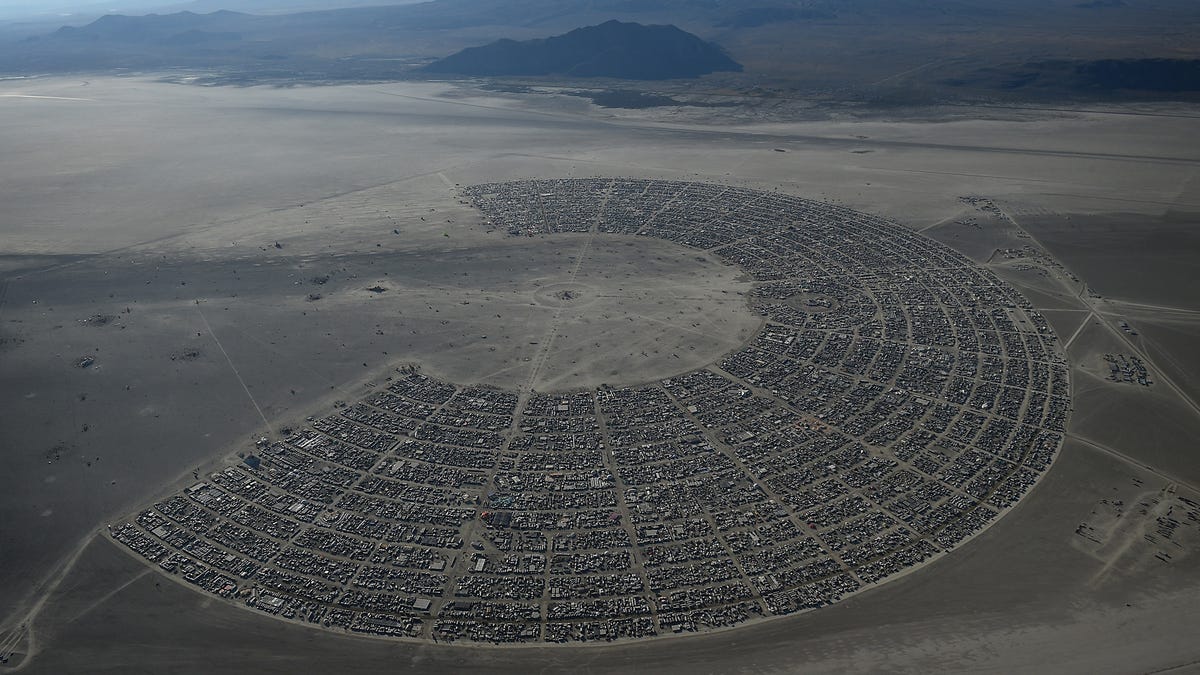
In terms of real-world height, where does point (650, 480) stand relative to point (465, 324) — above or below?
below

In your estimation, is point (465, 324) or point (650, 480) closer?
point (650, 480)

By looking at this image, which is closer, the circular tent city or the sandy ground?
the sandy ground

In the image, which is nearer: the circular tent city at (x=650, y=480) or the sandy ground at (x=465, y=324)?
the sandy ground at (x=465, y=324)

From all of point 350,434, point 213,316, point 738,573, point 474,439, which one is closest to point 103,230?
point 213,316
